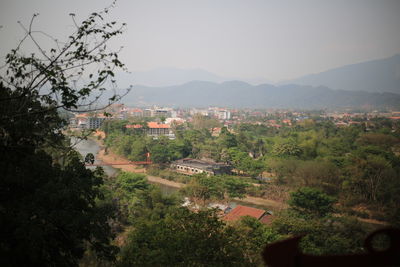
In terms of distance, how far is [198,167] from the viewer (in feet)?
62.5

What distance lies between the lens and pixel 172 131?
3716 cm

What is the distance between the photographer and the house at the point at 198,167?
18.5 m

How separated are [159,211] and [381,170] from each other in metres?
10.3

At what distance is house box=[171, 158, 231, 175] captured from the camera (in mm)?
18453

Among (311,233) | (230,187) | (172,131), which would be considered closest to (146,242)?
(311,233)

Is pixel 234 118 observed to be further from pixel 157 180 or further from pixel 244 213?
pixel 244 213

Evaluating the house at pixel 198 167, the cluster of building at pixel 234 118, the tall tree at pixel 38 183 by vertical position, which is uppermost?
the tall tree at pixel 38 183

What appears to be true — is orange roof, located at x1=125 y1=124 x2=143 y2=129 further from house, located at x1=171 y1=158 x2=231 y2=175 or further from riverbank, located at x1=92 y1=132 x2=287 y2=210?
house, located at x1=171 y1=158 x2=231 y2=175

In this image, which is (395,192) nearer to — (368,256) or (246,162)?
(246,162)

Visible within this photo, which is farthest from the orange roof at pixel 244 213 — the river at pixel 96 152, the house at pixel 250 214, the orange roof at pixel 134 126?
the orange roof at pixel 134 126

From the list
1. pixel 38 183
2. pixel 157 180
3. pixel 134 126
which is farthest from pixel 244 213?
pixel 134 126

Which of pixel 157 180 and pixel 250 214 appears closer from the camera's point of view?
pixel 250 214

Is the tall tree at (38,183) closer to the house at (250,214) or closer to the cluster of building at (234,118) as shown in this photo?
the house at (250,214)

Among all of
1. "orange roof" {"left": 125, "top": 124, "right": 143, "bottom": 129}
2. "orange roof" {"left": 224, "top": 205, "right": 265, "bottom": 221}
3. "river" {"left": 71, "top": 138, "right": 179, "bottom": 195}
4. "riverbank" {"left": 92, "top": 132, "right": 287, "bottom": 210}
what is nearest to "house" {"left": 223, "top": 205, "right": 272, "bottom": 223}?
"orange roof" {"left": 224, "top": 205, "right": 265, "bottom": 221}
